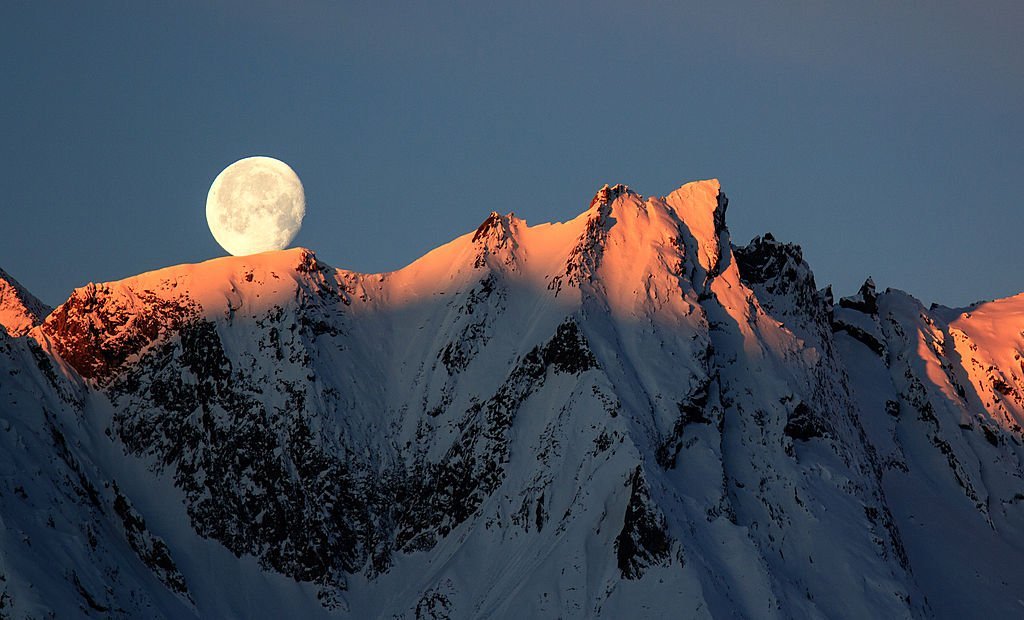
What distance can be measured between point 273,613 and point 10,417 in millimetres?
32823

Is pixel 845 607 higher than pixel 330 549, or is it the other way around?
pixel 845 607

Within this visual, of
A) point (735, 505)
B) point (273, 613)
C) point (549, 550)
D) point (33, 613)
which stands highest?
point (735, 505)

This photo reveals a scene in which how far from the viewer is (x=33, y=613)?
17075cm

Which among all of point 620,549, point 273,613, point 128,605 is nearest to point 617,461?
point 620,549

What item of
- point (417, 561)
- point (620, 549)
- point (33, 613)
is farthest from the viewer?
point (417, 561)

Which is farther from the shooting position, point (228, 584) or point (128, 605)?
point (228, 584)

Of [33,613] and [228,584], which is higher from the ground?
[228,584]

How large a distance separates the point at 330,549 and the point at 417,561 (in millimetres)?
9231

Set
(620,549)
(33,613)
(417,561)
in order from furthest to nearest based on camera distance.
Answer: (417,561) → (620,549) → (33,613)

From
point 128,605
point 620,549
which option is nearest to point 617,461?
point 620,549

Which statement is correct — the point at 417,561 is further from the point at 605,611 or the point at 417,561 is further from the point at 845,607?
the point at 845,607

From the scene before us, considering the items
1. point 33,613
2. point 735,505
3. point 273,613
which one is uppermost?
point 735,505

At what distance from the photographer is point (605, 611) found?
182 metres

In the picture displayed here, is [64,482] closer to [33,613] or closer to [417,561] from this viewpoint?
[33,613]
